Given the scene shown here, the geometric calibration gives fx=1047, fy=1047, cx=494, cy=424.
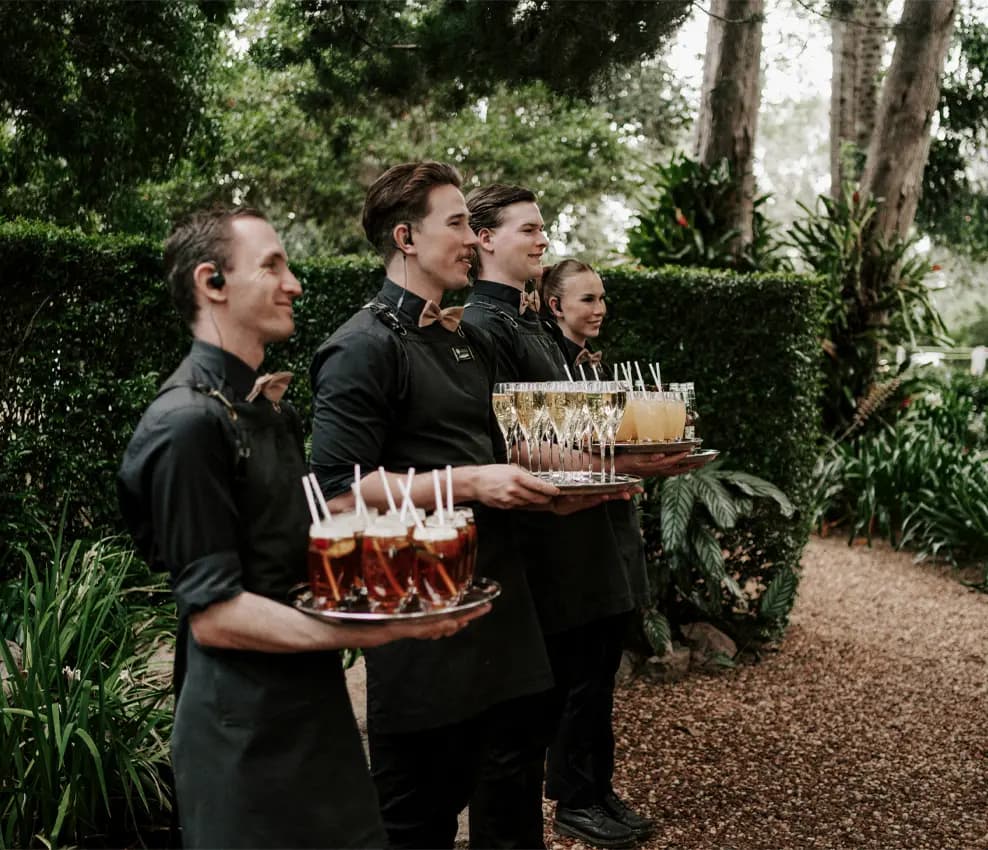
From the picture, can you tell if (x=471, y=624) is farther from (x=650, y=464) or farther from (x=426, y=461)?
(x=650, y=464)

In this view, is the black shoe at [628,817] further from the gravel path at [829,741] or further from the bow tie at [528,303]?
the bow tie at [528,303]

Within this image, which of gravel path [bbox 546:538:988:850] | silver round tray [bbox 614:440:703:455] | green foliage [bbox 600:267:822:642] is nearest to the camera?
silver round tray [bbox 614:440:703:455]

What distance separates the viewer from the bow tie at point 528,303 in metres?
3.57

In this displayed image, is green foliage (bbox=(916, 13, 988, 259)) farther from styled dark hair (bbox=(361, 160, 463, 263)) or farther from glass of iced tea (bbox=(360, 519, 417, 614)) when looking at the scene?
glass of iced tea (bbox=(360, 519, 417, 614))

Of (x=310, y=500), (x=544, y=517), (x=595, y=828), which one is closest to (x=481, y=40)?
(x=544, y=517)

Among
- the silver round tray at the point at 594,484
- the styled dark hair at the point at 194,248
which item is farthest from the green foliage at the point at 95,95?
the styled dark hair at the point at 194,248

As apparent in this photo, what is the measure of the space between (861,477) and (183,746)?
8.59 metres

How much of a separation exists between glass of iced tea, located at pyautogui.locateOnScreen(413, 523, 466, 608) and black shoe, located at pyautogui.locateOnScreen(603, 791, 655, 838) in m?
2.45

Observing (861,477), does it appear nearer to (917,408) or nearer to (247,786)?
(917,408)

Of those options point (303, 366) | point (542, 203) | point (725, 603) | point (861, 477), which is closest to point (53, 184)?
point (303, 366)

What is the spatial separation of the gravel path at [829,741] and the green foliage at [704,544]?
1.23ft

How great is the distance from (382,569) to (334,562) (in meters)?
0.08

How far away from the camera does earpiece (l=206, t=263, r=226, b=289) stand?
1.93m

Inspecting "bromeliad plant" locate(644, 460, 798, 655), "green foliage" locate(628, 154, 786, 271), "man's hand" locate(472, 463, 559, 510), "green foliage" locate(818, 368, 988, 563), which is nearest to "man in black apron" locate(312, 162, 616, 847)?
"man's hand" locate(472, 463, 559, 510)
